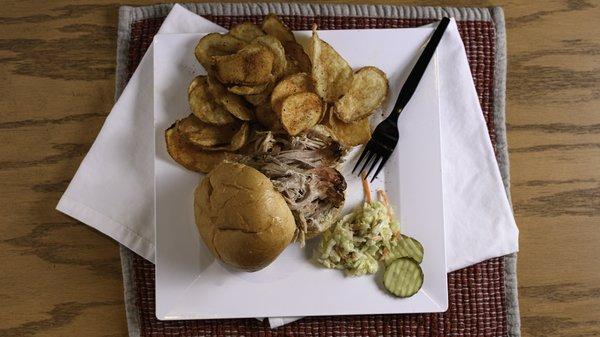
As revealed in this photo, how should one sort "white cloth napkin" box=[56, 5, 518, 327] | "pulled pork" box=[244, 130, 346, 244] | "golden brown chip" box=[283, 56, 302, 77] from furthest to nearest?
"white cloth napkin" box=[56, 5, 518, 327]
"golden brown chip" box=[283, 56, 302, 77]
"pulled pork" box=[244, 130, 346, 244]

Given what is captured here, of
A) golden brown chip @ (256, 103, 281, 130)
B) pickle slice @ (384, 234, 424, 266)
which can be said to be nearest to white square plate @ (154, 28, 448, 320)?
pickle slice @ (384, 234, 424, 266)

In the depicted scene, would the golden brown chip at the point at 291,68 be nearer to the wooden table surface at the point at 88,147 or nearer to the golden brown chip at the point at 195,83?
the golden brown chip at the point at 195,83

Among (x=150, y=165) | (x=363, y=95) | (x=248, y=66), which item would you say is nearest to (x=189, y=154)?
(x=150, y=165)

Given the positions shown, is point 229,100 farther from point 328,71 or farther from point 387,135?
point 387,135

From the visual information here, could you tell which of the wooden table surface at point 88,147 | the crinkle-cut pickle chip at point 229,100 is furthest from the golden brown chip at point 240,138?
the wooden table surface at point 88,147

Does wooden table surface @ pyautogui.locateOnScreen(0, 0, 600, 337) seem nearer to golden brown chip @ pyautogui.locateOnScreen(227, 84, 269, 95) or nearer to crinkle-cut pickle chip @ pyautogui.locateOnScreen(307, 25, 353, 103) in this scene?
crinkle-cut pickle chip @ pyautogui.locateOnScreen(307, 25, 353, 103)

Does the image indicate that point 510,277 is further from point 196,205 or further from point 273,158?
point 196,205

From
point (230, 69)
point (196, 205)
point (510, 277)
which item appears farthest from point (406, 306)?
point (230, 69)
